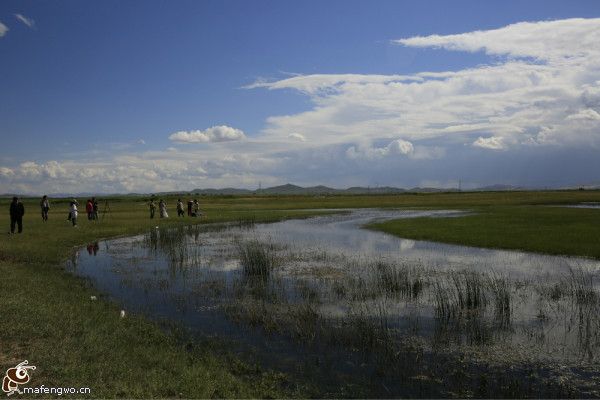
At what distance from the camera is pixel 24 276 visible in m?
18.6

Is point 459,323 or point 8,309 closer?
point 8,309

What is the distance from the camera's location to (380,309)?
51.0 ft

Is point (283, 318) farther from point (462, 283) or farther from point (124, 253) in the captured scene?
point (124, 253)

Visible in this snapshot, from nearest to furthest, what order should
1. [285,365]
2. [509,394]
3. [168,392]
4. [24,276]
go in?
1. [168,392]
2. [509,394]
3. [285,365]
4. [24,276]

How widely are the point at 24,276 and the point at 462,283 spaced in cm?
1795

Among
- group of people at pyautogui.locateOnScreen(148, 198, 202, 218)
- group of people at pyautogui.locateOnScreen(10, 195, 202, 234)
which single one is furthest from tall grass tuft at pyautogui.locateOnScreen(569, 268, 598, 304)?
group of people at pyautogui.locateOnScreen(148, 198, 202, 218)

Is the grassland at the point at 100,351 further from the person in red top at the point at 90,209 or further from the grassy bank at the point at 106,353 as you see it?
the person in red top at the point at 90,209

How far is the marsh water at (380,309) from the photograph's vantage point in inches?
441

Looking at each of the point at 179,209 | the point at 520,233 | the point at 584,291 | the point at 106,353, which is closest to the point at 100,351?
the point at 106,353

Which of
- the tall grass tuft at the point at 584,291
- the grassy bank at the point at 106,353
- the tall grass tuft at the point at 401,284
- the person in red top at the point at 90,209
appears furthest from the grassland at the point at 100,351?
the person in red top at the point at 90,209

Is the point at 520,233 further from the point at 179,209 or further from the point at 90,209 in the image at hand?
the point at 90,209

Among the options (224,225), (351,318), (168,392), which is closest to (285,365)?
(168,392)

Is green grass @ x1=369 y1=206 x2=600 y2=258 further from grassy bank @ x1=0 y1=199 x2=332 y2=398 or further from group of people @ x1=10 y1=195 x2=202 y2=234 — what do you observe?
group of people @ x1=10 y1=195 x2=202 y2=234

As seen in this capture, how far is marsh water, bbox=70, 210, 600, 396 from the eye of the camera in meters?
11.2
